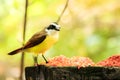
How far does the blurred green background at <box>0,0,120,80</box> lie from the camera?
235 inches

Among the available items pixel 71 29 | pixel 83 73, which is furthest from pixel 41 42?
pixel 71 29

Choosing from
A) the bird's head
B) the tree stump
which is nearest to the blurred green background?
the bird's head

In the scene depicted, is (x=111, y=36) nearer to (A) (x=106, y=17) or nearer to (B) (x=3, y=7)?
(A) (x=106, y=17)

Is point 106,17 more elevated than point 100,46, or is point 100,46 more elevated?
point 106,17

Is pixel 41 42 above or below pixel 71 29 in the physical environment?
below

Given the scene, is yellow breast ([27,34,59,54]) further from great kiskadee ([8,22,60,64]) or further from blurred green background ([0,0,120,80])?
blurred green background ([0,0,120,80])

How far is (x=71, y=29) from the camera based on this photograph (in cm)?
609

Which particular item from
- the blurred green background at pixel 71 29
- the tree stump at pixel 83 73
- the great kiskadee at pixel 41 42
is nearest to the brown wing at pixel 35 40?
the great kiskadee at pixel 41 42

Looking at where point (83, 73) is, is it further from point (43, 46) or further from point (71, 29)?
point (71, 29)

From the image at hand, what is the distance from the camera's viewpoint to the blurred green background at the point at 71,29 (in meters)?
5.96

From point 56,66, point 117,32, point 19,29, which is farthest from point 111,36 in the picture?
point 56,66

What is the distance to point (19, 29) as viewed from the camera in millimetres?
6121

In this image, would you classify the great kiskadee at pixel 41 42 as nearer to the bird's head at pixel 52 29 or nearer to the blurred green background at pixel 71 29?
the bird's head at pixel 52 29

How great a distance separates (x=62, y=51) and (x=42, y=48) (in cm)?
225
